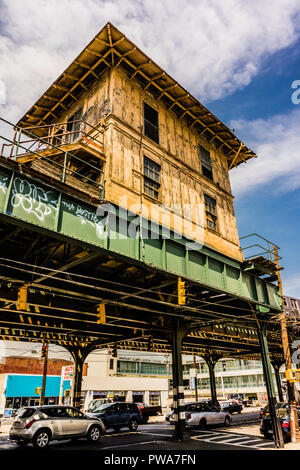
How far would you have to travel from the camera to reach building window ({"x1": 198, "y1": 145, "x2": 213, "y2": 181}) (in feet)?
72.5

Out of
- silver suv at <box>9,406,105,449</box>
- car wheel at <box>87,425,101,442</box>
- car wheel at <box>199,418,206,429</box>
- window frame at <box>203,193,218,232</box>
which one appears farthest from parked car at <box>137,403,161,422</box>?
window frame at <box>203,193,218,232</box>

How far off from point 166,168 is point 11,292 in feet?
34.0

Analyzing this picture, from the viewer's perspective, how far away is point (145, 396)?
53781mm

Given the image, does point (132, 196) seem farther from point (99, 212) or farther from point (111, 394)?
point (111, 394)

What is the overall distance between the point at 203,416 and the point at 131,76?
2338 cm

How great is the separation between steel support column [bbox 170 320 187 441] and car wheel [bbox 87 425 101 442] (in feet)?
13.1

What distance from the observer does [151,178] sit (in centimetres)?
1730

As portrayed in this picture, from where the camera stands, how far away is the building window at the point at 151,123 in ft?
61.1

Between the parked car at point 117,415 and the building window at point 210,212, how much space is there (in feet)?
47.7

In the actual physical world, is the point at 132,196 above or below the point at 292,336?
above

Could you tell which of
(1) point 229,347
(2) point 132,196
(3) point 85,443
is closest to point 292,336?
(1) point 229,347

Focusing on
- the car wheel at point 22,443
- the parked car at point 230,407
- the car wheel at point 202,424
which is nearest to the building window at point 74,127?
the car wheel at point 22,443

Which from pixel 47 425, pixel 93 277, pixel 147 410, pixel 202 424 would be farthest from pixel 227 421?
pixel 93 277

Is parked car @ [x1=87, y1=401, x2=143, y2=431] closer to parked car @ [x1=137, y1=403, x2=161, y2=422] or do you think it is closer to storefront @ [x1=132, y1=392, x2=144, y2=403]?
parked car @ [x1=137, y1=403, x2=161, y2=422]
